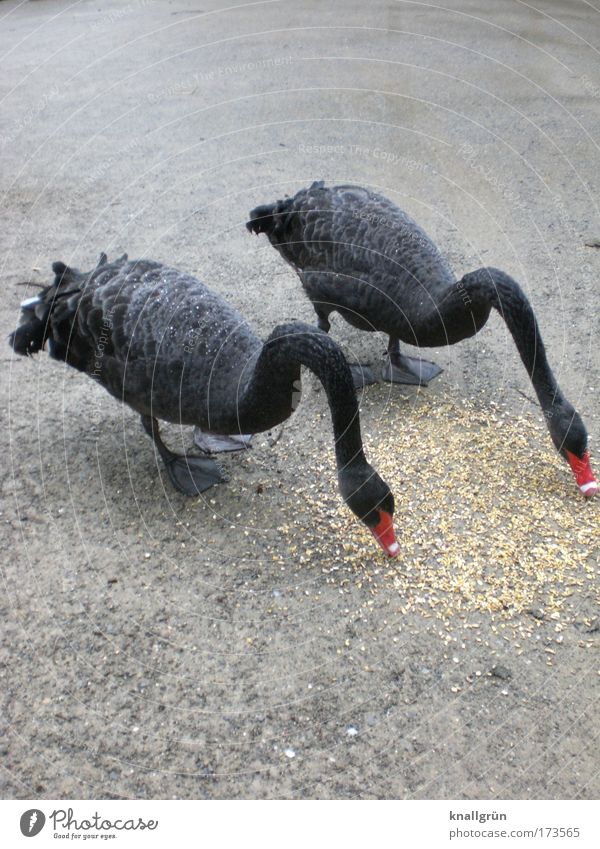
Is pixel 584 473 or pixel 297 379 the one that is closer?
pixel 297 379

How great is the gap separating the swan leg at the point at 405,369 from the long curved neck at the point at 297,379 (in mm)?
1178

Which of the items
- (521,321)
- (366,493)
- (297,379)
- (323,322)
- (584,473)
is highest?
(521,321)

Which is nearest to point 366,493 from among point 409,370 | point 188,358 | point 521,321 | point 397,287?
point 188,358

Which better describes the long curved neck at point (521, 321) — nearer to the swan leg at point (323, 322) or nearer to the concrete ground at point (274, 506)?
the concrete ground at point (274, 506)

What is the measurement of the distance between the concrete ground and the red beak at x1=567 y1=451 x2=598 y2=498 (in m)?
0.10

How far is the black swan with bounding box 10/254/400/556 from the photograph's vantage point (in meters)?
2.93

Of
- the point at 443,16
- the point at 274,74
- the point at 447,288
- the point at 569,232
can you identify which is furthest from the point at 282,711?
the point at 443,16

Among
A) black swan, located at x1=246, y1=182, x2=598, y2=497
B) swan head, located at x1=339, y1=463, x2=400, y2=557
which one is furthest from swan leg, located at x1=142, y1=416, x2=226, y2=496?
black swan, located at x1=246, y1=182, x2=598, y2=497

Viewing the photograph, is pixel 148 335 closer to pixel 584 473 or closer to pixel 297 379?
pixel 297 379

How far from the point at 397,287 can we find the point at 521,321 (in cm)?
72

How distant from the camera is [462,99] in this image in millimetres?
7305

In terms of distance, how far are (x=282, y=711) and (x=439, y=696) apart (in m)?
0.56

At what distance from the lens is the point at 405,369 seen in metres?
4.22

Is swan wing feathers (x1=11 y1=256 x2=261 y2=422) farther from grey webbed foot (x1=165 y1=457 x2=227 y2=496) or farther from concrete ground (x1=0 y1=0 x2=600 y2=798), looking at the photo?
concrete ground (x1=0 y1=0 x2=600 y2=798)
